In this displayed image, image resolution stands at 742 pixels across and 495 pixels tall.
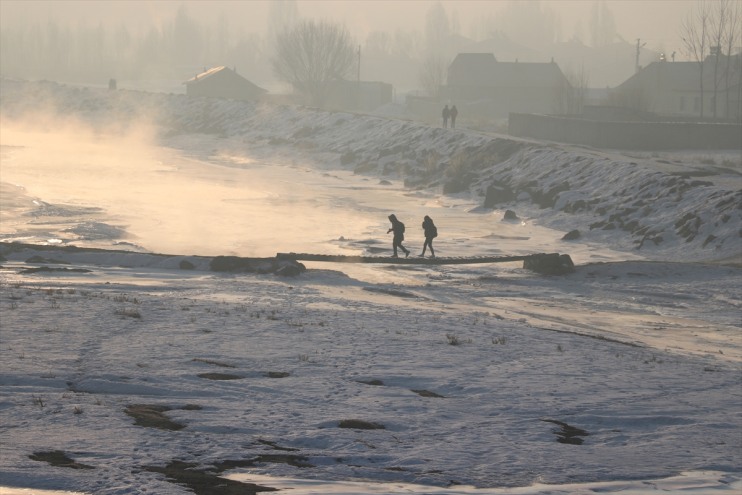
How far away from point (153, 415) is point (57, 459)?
2.09 metres

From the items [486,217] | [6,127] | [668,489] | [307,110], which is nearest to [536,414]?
[668,489]

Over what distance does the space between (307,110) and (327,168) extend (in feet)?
76.6

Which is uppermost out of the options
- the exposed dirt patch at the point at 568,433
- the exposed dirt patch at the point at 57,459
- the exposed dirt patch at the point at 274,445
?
the exposed dirt patch at the point at 57,459

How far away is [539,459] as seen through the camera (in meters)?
11.7

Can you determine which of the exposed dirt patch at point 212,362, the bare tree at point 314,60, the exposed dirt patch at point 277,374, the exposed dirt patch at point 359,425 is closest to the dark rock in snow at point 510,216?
the exposed dirt patch at point 212,362

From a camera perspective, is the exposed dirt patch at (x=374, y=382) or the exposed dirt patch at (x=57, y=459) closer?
the exposed dirt patch at (x=57, y=459)

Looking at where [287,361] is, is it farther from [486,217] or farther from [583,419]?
[486,217]

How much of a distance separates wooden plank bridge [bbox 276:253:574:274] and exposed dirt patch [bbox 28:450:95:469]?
15.9m

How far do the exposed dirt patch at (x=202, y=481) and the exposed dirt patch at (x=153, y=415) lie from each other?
1477 mm

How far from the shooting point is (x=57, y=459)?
1043 centimetres

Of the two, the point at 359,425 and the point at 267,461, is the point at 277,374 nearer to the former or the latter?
the point at 359,425

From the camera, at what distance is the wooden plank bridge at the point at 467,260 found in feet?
90.1

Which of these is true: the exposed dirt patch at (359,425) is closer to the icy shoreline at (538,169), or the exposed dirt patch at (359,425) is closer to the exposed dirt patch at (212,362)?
the exposed dirt patch at (212,362)

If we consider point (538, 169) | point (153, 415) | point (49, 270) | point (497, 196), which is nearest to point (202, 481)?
point (153, 415)
